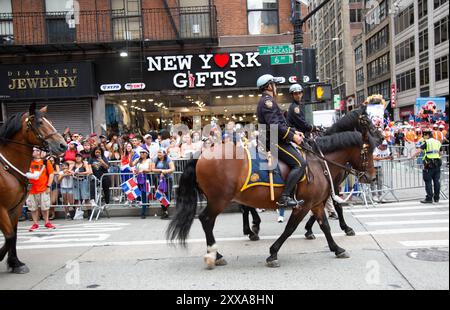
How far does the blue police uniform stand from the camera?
596 cm

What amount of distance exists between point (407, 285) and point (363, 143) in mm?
2629

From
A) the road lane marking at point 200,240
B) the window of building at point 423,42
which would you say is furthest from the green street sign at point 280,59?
the window of building at point 423,42

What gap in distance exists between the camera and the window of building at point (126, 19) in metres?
18.1

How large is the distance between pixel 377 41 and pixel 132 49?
40.3 m

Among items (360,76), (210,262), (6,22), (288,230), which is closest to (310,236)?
(288,230)

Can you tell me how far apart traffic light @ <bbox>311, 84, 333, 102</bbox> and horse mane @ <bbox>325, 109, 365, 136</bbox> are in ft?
17.7

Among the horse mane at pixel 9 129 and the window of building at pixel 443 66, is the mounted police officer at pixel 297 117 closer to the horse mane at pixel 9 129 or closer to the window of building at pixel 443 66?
the window of building at pixel 443 66

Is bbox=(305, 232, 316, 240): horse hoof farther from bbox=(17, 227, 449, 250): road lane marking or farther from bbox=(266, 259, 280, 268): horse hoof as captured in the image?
bbox=(266, 259, 280, 268): horse hoof

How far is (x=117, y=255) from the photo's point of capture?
6934 mm

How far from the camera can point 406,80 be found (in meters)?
40.1

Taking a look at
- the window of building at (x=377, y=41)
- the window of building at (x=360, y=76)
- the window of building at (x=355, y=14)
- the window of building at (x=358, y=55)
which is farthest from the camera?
the window of building at (x=360, y=76)

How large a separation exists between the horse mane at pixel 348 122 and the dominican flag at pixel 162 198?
5.22 meters
